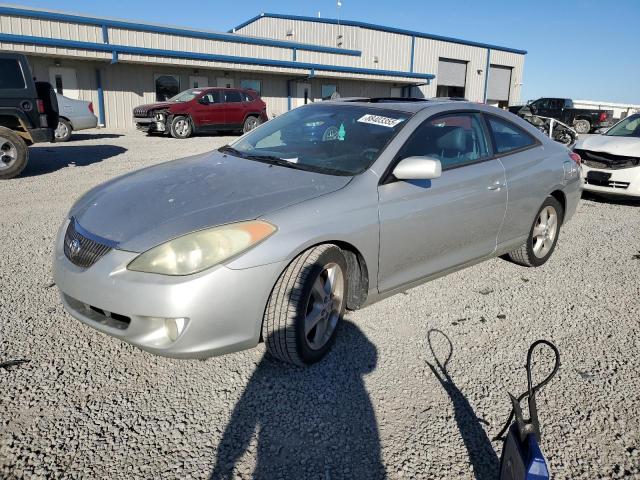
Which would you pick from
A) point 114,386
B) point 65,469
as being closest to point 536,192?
point 114,386

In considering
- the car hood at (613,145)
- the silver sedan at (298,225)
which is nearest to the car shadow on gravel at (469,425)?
the silver sedan at (298,225)

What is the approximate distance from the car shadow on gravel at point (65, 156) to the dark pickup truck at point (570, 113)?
21040 mm

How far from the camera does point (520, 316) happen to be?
3670 mm

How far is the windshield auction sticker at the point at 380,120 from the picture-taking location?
138 inches

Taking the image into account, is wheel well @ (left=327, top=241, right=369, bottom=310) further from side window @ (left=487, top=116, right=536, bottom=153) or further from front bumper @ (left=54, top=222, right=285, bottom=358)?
side window @ (left=487, top=116, right=536, bottom=153)

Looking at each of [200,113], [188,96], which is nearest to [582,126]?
[200,113]

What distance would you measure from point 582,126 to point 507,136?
2702cm

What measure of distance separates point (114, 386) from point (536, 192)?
3554 mm

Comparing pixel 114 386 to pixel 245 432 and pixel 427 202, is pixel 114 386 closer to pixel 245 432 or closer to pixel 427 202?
pixel 245 432

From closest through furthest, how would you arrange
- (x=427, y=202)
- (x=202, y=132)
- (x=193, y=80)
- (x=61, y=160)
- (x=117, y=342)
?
(x=117, y=342)
(x=427, y=202)
(x=61, y=160)
(x=202, y=132)
(x=193, y=80)

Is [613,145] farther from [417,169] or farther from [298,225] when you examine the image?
[298,225]

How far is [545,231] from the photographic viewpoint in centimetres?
467

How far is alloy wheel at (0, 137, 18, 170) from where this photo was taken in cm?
838

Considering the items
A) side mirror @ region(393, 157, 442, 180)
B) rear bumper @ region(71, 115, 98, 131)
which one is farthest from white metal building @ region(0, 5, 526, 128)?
side mirror @ region(393, 157, 442, 180)
